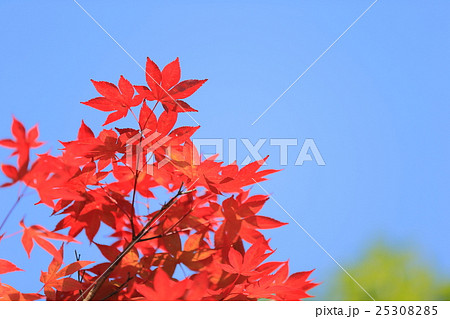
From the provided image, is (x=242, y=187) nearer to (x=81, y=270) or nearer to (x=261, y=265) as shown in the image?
(x=261, y=265)

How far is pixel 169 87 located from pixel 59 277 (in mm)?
353

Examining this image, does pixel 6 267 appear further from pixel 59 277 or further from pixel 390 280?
pixel 390 280

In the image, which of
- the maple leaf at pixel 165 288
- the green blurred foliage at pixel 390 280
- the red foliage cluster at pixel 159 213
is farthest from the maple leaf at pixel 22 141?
the green blurred foliage at pixel 390 280

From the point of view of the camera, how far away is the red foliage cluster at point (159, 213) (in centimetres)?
72

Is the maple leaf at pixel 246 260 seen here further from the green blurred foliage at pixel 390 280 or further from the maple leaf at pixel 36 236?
the green blurred foliage at pixel 390 280

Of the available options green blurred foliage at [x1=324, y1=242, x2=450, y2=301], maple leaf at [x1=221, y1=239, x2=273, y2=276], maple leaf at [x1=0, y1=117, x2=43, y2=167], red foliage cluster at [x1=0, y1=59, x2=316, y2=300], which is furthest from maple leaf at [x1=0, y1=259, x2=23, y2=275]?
green blurred foliage at [x1=324, y1=242, x2=450, y2=301]

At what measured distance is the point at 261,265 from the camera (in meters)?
0.78

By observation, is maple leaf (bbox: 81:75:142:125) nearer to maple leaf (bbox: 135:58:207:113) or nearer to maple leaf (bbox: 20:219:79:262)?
maple leaf (bbox: 135:58:207:113)

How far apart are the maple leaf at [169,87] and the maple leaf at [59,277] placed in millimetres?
290

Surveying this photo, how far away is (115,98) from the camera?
83cm

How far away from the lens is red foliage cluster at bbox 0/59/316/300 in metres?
0.72

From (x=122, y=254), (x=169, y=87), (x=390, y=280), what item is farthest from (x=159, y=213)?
(x=390, y=280)
